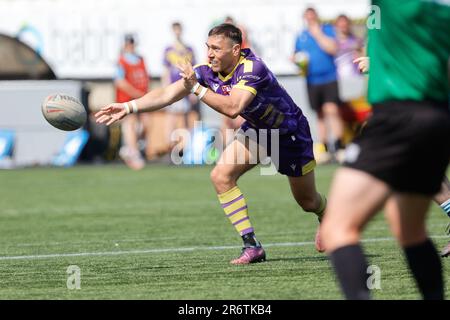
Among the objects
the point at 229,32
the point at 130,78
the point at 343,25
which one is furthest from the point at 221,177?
the point at 130,78

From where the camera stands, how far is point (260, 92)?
8219 millimetres

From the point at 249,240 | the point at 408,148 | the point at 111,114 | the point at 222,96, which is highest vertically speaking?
the point at 222,96

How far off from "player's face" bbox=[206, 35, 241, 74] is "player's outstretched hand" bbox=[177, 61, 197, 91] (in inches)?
24.2

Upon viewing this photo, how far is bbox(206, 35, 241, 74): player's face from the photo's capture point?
26.7ft

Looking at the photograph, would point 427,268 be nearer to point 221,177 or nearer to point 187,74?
point 187,74

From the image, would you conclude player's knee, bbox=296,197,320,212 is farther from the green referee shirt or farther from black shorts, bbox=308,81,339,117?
black shorts, bbox=308,81,339,117

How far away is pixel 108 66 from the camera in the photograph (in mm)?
21344

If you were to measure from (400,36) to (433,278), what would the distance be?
47.8 inches

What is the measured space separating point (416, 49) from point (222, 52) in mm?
3241

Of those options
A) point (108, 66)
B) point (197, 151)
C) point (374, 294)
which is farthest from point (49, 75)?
point (374, 294)

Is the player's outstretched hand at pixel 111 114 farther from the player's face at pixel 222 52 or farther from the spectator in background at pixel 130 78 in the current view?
the spectator in background at pixel 130 78

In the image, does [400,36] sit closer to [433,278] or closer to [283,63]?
[433,278]

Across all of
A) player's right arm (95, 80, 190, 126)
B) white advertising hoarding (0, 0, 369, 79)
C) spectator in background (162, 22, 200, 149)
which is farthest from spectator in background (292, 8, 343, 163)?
player's right arm (95, 80, 190, 126)

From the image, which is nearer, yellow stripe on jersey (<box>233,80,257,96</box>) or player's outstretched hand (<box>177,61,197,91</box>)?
player's outstretched hand (<box>177,61,197,91</box>)
